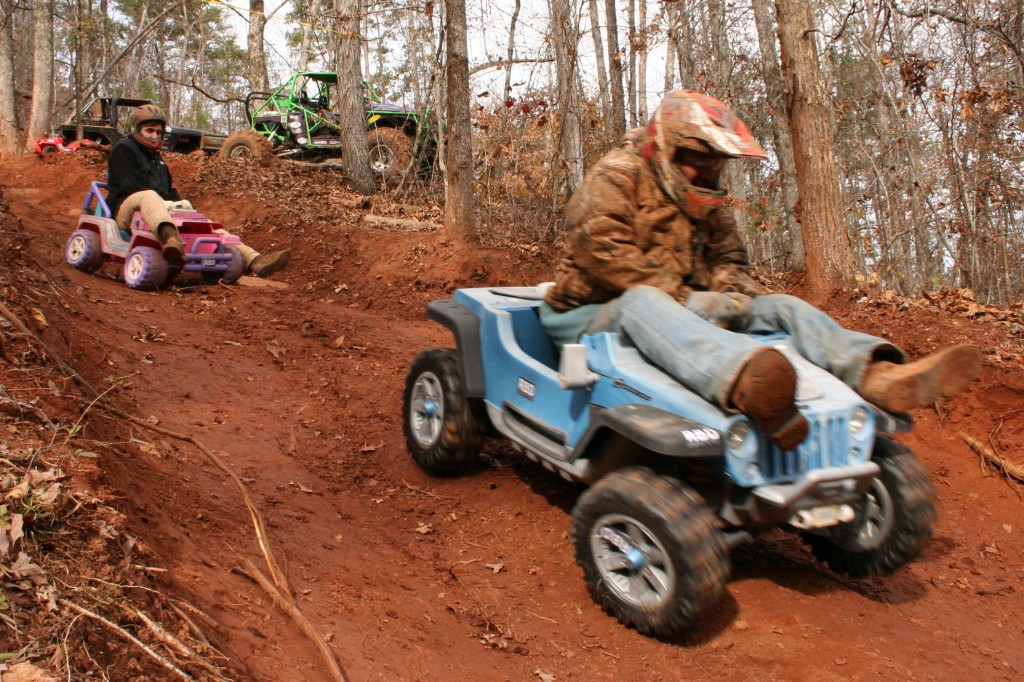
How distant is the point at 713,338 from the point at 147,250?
7124mm

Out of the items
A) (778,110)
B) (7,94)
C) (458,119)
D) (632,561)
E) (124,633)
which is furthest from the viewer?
(7,94)

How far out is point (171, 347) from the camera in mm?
6766

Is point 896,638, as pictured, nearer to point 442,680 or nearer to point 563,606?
point 563,606

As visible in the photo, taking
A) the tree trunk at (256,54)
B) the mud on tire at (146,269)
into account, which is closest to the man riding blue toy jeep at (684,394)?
the mud on tire at (146,269)

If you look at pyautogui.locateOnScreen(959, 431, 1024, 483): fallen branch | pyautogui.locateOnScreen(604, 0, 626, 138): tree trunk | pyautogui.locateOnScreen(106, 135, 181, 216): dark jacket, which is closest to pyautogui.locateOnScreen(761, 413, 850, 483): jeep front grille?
pyautogui.locateOnScreen(959, 431, 1024, 483): fallen branch

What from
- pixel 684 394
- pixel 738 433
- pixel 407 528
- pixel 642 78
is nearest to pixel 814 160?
pixel 684 394

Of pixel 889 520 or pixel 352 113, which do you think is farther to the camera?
pixel 352 113

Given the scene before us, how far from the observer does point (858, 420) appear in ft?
12.5

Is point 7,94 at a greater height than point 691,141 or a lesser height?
greater

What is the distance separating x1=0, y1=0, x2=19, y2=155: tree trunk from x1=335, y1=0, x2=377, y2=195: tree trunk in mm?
8162

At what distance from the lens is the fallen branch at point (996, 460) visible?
5777 millimetres

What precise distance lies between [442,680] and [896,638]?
2088 mm

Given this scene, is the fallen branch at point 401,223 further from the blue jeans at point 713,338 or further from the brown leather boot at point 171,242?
the blue jeans at point 713,338

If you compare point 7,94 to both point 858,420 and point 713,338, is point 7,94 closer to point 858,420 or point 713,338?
point 713,338
